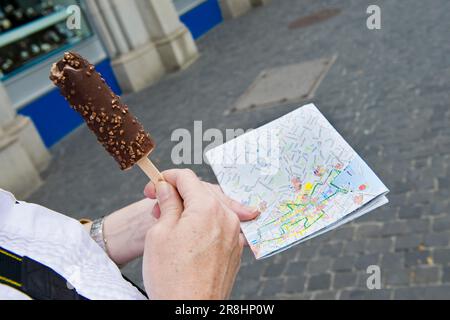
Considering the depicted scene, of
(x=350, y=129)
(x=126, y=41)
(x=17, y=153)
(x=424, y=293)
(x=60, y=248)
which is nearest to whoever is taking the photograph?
(x=60, y=248)

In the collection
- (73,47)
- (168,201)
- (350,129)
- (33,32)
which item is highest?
(168,201)

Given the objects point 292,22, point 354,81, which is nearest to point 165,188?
point 354,81

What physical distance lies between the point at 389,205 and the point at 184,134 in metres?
3.95

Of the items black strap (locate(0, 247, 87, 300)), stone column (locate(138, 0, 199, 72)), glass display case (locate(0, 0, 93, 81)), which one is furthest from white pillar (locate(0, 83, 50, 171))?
black strap (locate(0, 247, 87, 300))

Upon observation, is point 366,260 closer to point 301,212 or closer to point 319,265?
point 319,265

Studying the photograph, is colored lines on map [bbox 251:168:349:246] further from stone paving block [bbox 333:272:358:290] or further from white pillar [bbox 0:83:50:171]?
white pillar [bbox 0:83:50:171]

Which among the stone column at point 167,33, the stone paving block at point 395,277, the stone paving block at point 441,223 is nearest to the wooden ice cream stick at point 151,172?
the stone paving block at point 395,277

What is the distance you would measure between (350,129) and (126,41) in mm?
5651

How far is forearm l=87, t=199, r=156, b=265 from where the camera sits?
1796 mm

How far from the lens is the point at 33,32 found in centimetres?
961

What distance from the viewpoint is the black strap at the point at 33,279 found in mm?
1170

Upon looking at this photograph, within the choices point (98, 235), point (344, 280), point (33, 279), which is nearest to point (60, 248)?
point (33, 279)

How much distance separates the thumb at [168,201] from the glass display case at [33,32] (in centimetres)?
795

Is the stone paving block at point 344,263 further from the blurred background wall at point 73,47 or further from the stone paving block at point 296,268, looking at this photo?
the blurred background wall at point 73,47
